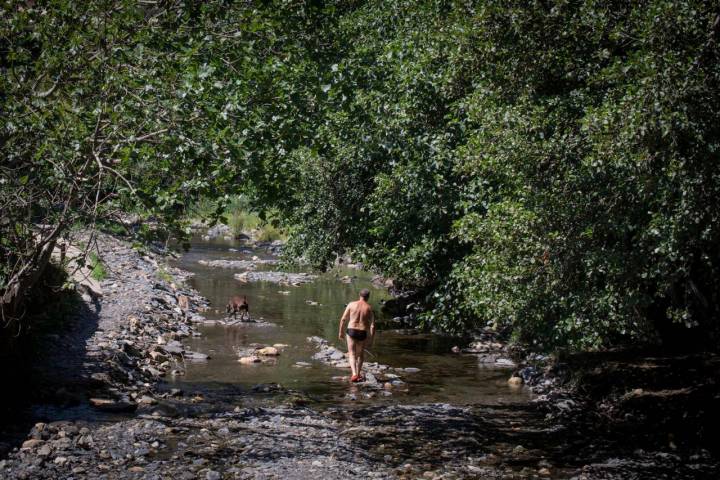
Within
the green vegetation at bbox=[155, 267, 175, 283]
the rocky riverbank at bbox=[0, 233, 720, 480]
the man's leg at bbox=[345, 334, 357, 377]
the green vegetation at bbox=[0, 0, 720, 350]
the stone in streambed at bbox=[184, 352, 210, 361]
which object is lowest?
the rocky riverbank at bbox=[0, 233, 720, 480]

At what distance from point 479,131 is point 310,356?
783 centimetres

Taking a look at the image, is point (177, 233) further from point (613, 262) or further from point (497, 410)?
point (497, 410)

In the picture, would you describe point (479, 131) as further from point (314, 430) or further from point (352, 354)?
point (314, 430)

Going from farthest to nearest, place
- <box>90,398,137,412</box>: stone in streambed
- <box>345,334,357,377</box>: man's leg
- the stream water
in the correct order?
<box>345,334,357,377</box>: man's leg, the stream water, <box>90,398,137,412</box>: stone in streambed

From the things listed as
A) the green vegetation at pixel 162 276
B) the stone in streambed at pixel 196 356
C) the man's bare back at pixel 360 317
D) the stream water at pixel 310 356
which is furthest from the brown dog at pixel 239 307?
the man's bare back at pixel 360 317

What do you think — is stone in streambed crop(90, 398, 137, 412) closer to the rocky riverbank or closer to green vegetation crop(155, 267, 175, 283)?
the rocky riverbank

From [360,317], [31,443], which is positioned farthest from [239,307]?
[31,443]

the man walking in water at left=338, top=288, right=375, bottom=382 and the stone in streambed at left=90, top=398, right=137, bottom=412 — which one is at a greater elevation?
the man walking in water at left=338, top=288, right=375, bottom=382

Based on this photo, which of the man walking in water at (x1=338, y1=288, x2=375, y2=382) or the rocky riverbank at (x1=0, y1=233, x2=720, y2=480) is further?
the man walking in water at (x1=338, y1=288, x2=375, y2=382)

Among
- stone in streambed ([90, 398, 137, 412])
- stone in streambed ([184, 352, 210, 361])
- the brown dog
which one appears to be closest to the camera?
stone in streambed ([90, 398, 137, 412])

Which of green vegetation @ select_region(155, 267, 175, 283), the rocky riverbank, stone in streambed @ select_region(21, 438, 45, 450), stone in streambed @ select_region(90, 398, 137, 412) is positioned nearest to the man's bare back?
the rocky riverbank

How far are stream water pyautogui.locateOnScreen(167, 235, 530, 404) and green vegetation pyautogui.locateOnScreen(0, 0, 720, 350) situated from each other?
2.65 m

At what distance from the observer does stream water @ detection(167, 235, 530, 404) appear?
14.7 m

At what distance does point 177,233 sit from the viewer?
9438 millimetres
